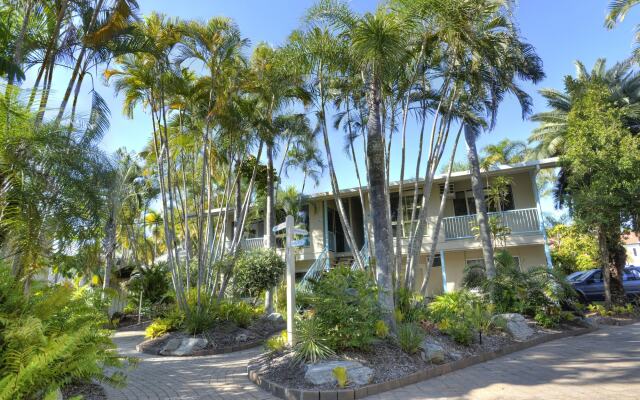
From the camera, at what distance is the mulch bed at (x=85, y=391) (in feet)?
16.3

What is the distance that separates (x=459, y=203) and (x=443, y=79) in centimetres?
888

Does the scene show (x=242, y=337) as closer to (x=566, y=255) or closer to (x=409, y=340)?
(x=409, y=340)

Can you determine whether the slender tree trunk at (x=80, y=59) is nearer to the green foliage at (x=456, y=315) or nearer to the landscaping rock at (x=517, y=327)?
the green foliage at (x=456, y=315)

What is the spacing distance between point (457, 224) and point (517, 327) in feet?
26.9

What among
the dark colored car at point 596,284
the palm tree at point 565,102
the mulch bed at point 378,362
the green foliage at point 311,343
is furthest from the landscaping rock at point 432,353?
the palm tree at point 565,102

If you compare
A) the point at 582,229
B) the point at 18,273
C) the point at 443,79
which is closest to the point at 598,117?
the point at 582,229

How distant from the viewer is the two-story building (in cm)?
1577

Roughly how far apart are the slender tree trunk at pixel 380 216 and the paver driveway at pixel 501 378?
5.87 ft

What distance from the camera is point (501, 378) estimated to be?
5.83 meters

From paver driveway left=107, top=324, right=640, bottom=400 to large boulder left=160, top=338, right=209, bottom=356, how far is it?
768 millimetres

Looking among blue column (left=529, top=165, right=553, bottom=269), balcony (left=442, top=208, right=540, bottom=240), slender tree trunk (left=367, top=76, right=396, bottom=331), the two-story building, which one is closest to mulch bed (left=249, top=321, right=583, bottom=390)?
slender tree trunk (left=367, top=76, right=396, bottom=331)

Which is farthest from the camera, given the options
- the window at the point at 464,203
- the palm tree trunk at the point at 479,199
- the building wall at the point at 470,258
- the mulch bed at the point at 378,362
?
the window at the point at 464,203

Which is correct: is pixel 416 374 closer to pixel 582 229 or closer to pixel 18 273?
pixel 18 273

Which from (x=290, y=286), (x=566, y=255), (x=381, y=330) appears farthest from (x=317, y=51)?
(x=566, y=255)
